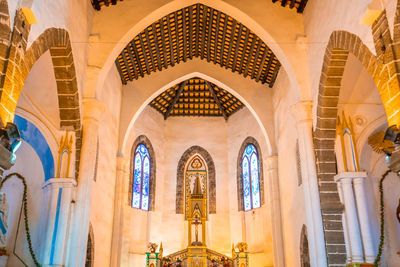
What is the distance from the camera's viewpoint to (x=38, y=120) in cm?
921

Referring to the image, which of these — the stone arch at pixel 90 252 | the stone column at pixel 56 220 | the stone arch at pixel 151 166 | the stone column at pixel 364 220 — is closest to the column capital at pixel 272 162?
the stone column at pixel 364 220

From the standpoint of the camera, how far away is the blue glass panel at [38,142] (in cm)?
927

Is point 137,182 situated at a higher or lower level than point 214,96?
lower

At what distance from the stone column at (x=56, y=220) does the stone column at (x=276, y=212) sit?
278 inches

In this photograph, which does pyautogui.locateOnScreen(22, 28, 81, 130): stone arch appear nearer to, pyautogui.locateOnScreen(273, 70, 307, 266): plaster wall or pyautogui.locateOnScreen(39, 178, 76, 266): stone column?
pyautogui.locateOnScreen(39, 178, 76, 266): stone column

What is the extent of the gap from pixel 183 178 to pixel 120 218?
494 centimetres

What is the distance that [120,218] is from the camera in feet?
44.1

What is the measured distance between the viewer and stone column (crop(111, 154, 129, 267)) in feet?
42.6

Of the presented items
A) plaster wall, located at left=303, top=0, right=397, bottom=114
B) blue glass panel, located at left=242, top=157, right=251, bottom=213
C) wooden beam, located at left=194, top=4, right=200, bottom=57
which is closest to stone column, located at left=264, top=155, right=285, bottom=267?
blue glass panel, located at left=242, top=157, right=251, bottom=213

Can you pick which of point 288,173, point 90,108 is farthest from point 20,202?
point 288,173

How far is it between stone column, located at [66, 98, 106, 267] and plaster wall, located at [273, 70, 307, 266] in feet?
17.5

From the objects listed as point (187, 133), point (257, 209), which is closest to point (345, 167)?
point (257, 209)

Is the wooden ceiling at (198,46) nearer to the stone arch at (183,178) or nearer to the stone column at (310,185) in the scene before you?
the stone column at (310,185)

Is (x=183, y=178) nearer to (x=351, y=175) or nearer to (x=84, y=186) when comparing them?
(x=84, y=186)
